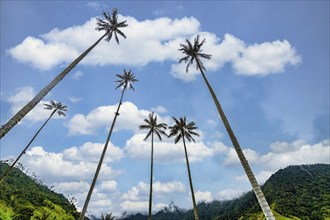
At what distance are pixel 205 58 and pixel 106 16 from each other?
38.4 ft

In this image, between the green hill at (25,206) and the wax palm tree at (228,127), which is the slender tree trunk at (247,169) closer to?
the wax palm tree at (228,127)

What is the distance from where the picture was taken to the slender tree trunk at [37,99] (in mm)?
16078

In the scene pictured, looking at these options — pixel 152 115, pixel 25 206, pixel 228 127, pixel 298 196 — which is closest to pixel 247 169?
pixel 228 127

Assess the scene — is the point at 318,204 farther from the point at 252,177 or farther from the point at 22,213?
the point at 252,177

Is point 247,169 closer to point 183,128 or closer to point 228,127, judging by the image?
point 228,127

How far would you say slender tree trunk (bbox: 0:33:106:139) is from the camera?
52.7 ft

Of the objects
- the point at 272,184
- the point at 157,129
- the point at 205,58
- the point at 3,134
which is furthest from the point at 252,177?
the point at 272,184

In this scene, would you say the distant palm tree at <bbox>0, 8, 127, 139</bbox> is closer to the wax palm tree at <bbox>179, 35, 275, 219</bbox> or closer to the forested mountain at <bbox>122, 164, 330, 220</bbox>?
the wax palm tree at <bbox>179, 35, 275, 219</bbox>

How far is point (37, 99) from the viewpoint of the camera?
19.5m

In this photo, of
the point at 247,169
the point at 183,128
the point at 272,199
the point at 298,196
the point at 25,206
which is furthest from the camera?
the point at 272,199

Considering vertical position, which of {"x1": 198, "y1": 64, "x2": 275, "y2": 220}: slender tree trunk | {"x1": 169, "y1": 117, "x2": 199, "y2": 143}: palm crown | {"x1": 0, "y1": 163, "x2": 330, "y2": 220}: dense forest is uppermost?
{"x1": 0, "y1": 163, "x2": 330, "y2": 220}: dense forest

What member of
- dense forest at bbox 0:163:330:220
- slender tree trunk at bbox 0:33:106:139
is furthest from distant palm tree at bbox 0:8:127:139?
dense forest at bbox 0:163:330:220

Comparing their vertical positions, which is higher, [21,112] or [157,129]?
[157,129]

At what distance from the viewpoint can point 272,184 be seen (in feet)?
576
